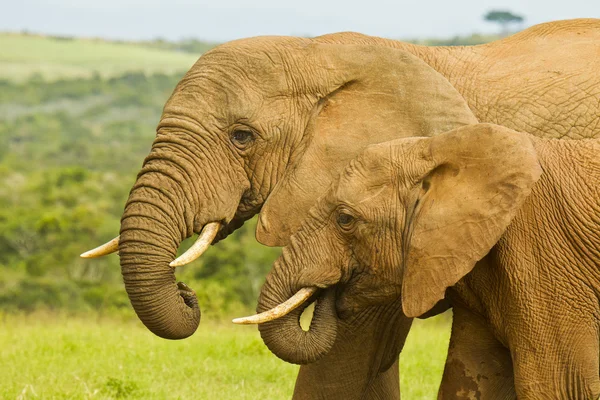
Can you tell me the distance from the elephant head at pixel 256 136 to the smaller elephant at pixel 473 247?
0.59 meters

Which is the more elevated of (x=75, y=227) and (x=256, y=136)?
(x=256, y=136)

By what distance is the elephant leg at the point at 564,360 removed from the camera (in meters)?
4.87

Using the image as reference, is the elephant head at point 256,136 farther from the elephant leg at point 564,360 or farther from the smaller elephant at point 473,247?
the elephant leg at point 564,360

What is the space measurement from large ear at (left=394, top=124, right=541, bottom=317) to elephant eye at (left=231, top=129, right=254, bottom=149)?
119 cm

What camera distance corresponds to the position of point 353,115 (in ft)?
19.2

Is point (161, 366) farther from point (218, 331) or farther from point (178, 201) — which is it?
point (178, 201)

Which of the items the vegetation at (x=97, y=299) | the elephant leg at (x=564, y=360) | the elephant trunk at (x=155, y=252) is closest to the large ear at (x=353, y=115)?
the elephant trunk at (x=155, y=252)

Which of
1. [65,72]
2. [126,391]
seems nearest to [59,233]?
[126,391]

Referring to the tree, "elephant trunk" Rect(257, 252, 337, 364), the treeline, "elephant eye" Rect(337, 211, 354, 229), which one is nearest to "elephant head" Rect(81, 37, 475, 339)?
"elephant trunk" Rect(257, 252, 337, 364)

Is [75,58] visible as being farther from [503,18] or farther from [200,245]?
[200,245]

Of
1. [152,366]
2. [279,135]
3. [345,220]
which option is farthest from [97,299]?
[345,220]

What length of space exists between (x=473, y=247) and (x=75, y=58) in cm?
12300

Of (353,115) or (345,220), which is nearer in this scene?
(345,220)

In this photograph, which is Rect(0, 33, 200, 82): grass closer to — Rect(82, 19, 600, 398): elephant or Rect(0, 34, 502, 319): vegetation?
Rect(0, 34, 502, 319): vegetation
